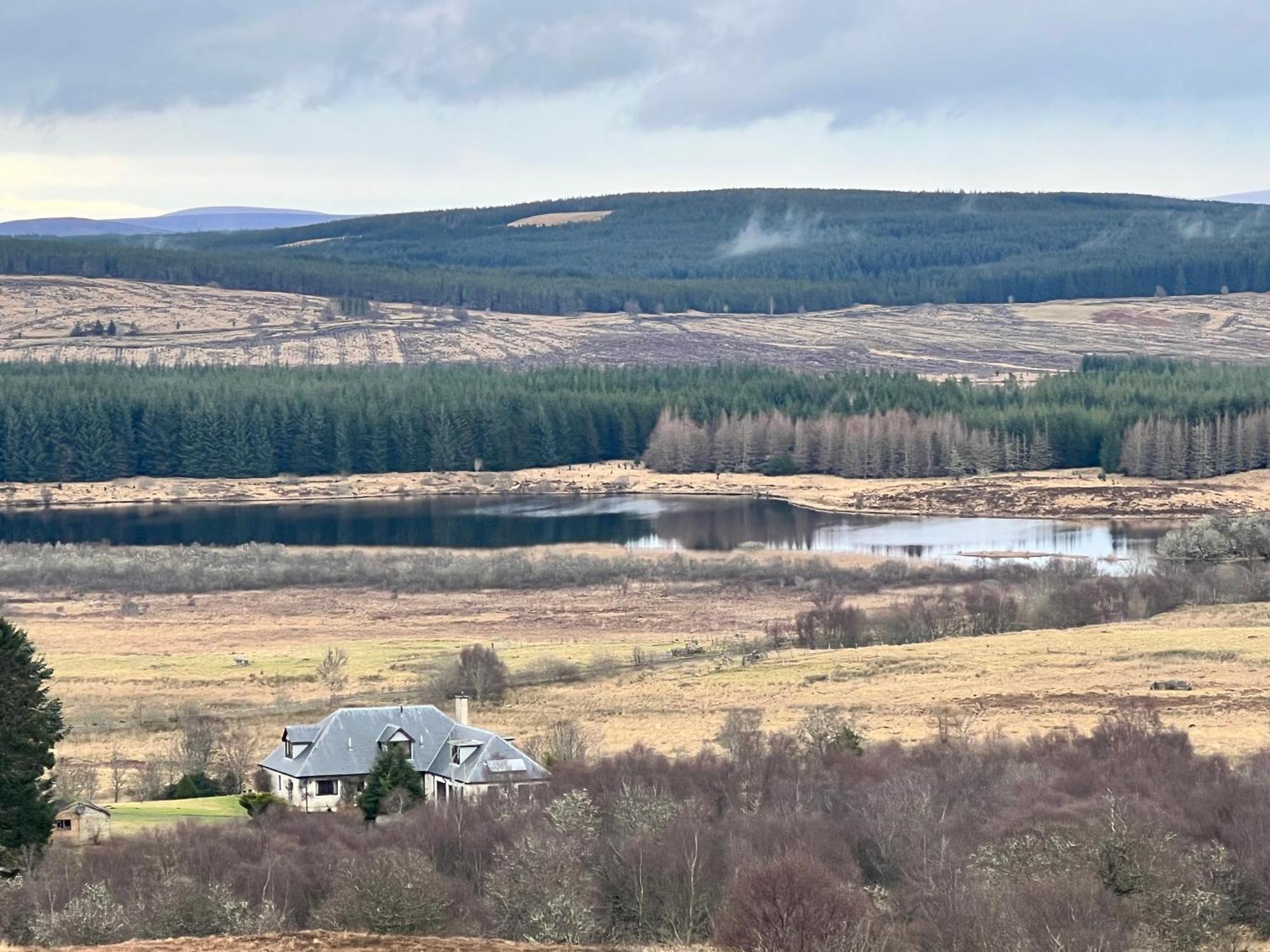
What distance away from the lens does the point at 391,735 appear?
39.0m

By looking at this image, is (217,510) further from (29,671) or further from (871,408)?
(29,671)

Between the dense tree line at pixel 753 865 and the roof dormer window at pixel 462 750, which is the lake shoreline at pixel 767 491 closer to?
the roof dormer window at pixel 462 750

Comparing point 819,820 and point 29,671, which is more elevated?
point 29,671

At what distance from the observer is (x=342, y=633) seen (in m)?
65.2

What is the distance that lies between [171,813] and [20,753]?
18.4 ft

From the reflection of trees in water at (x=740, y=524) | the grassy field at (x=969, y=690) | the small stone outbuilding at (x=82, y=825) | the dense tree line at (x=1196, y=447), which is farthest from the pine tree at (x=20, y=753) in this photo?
the dense tree line at (x=1196, y=447)

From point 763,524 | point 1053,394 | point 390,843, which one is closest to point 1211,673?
point 390,843

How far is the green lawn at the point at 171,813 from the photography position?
3262 centimetres

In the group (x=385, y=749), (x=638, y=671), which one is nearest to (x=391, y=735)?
(x=385, y=749)

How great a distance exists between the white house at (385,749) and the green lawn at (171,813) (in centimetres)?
149

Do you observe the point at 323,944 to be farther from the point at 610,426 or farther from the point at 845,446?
the point at 610,426

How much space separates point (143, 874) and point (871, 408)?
4222 inches

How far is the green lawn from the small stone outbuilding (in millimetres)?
206

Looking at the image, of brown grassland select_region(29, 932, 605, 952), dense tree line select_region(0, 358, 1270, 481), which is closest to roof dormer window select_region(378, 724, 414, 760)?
brown grassland select_region(29, 932, 605, 952)
